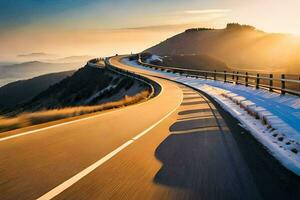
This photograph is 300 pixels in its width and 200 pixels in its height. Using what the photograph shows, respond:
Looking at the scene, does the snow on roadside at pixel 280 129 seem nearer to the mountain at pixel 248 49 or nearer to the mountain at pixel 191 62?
the mountain at pixel 191 62

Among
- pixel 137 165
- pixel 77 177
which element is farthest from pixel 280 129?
pixel 77 177

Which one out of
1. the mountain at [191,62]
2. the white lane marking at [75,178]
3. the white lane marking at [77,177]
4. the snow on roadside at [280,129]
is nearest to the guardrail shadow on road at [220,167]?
the snow on roadside at [280,129]

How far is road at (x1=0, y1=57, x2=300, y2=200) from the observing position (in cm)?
545

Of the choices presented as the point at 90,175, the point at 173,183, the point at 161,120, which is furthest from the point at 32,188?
the point at 161,120

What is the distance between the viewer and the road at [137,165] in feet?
17.9

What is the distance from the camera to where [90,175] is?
6.16 meters

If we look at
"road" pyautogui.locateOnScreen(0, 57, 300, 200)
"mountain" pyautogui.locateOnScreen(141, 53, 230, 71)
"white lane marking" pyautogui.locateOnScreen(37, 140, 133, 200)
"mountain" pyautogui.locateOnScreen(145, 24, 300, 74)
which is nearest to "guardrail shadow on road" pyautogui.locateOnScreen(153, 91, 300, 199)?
"road" pyautogui.locateOnScreen(0, 57, 300, 200)

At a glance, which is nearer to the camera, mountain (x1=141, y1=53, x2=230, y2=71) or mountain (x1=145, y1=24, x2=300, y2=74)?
mountain (x1=141, y1=53, x2=230, y2=71)

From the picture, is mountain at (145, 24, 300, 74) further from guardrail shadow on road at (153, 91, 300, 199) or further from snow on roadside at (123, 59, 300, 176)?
guardrail shadow on road at (153, 91, 300, 199)

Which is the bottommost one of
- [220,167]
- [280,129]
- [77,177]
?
[280,129]

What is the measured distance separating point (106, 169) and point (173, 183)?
1236 mm

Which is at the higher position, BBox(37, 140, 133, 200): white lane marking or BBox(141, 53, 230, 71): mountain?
BBox(37, 140, 133, 200): white lane marking

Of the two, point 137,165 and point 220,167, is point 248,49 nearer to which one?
point 220,167

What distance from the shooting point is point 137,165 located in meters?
7.09
